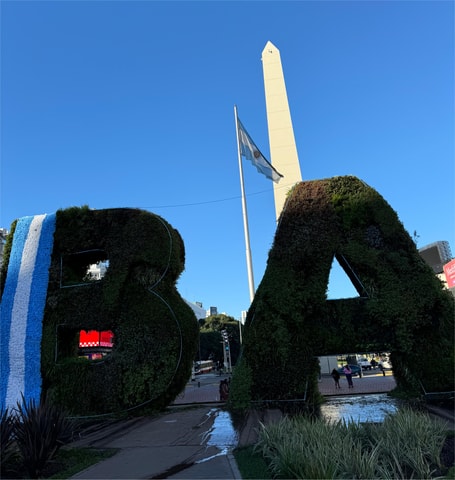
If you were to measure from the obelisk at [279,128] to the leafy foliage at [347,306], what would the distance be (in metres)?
14.6

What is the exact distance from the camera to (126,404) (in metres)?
12.2

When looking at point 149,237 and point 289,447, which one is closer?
point 289,447

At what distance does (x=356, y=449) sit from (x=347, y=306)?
626 centimetres

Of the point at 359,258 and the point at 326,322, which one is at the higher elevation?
the point at 359,258

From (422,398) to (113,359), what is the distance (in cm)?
861

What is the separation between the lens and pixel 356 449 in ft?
17.4

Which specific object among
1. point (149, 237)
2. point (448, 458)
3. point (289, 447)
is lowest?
point (448, 458)

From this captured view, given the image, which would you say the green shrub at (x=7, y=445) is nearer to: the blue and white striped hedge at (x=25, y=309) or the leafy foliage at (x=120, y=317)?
the leafy foliage at (x=120, y=317)

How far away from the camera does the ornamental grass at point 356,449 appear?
16.6 ft

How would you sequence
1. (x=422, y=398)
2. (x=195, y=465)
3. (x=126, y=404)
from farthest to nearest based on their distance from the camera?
(x=126, y=404) < (x=422, y=398) < (x=195, y=465)

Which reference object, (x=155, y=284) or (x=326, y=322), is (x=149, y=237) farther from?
(x=326, y=322)

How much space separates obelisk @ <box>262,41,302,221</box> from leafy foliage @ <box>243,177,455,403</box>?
1459 centimetres

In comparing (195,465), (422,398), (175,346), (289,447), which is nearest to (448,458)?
(289,447)

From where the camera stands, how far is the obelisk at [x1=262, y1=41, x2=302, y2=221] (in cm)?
2703
